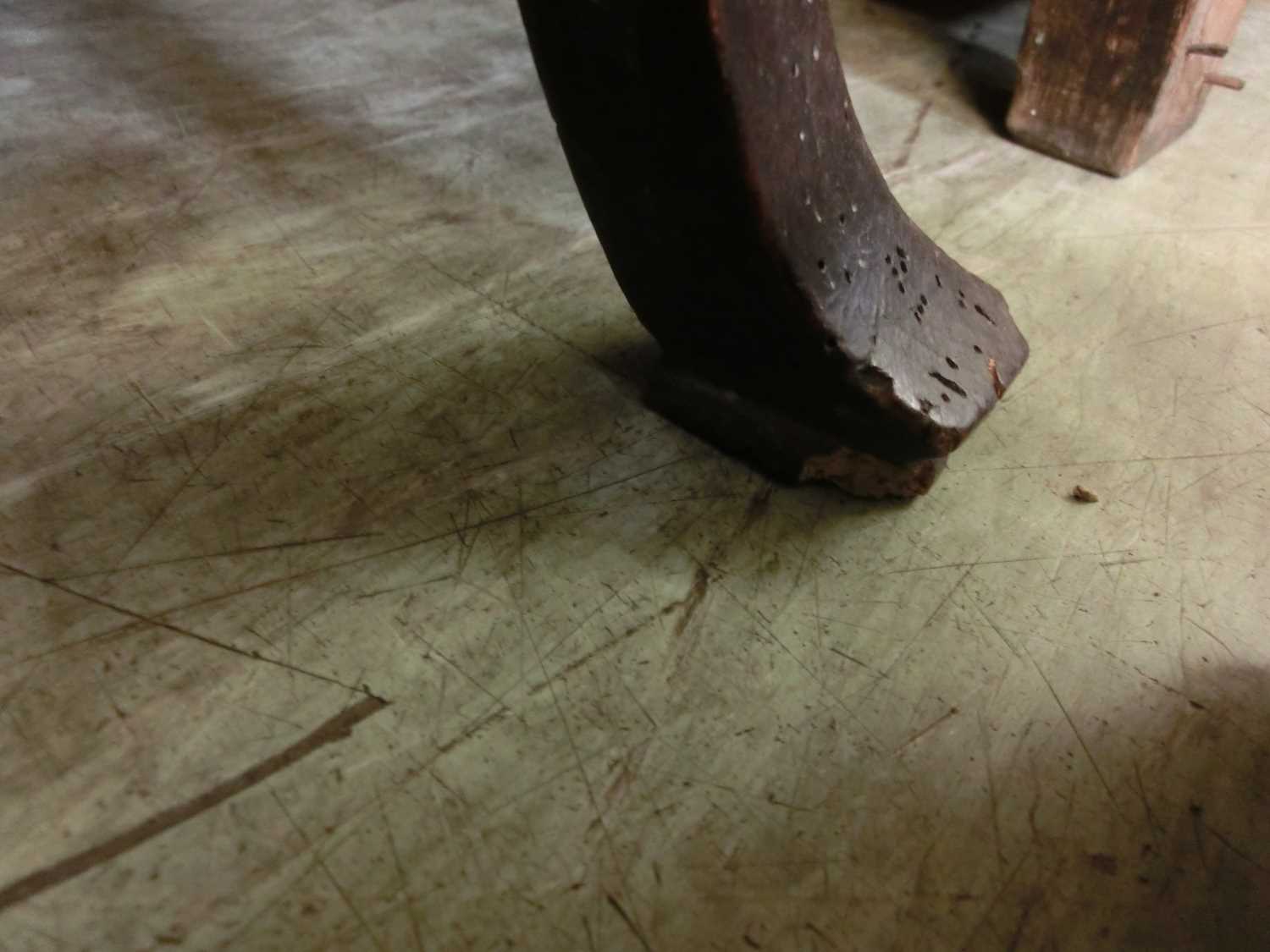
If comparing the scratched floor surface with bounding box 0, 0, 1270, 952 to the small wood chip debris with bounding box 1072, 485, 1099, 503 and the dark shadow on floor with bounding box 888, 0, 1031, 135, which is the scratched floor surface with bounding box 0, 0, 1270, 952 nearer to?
the small wood chip debris with bounding box 1072, 485, 1099, 503

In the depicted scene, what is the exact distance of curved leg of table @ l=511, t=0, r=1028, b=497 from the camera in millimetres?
867

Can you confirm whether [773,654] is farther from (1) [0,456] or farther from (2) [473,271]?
(1) [0,456]

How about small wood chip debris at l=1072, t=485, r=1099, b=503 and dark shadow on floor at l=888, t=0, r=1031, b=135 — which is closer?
small wood chip debris at l=1072, t=485, r=1099, b=503

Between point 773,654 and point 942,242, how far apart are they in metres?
0.88

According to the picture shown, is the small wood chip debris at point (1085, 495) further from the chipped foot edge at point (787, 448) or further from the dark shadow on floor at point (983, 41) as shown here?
the dark shadow on floor at point (983, 41)

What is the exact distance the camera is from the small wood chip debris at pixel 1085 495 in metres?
1.20

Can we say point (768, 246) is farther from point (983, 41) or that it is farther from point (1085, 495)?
point (983, 41)

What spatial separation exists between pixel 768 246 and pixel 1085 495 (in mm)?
528

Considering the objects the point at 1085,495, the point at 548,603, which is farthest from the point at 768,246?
the point at 1085,495

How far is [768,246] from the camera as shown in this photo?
0.95m

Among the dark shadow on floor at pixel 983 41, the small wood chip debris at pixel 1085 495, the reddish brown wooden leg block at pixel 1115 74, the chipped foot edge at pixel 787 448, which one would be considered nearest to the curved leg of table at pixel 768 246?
the chipped foot edge at pixel 787 448

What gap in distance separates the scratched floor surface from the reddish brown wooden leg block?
0.19 meters

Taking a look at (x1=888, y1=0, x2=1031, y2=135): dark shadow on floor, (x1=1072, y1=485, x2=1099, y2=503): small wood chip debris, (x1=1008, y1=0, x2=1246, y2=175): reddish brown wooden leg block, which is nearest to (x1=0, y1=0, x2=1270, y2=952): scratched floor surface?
(x1=1072, y1=485, x2=1099, y2=503): small wood chip debris

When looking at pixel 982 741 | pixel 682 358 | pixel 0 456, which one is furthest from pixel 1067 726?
pixel 0 456
